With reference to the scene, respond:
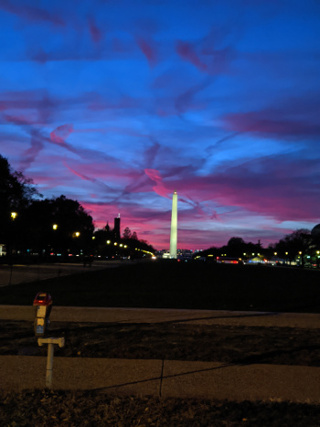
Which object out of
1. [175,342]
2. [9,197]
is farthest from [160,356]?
[9,197]

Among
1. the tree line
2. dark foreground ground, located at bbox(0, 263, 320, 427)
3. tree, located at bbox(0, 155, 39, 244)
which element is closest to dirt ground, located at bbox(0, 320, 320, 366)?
dark foreground ground, located at bbox(0, 263, 320, 427)

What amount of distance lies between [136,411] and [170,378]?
1368 mm

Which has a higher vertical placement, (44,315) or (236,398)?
(44,315)

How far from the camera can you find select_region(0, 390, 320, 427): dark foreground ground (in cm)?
519

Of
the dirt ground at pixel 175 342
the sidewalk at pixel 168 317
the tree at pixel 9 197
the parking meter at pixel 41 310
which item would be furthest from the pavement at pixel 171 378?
the tree at pixel 9 197

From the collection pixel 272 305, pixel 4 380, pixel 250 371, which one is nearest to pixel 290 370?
pixel 250 371

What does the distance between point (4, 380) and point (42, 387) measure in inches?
24.9

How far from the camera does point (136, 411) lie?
5504 mm

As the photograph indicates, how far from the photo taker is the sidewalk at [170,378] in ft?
20.4

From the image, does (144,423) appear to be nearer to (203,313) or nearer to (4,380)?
(4,380)

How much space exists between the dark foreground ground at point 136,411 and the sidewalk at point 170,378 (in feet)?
0.85

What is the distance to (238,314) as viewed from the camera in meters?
13.8

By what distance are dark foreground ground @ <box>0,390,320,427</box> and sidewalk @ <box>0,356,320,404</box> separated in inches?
10.1

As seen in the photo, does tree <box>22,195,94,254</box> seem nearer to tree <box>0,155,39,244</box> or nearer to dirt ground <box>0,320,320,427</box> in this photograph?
tree <box>0,155,39,244</box>
